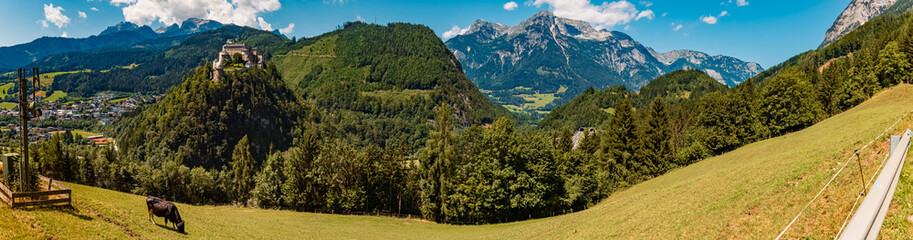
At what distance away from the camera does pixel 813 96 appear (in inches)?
2972

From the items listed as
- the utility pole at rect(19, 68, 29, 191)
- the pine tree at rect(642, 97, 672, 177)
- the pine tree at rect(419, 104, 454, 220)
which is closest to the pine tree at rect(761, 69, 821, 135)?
the pine tree at rect(642, 97, 672, 177)

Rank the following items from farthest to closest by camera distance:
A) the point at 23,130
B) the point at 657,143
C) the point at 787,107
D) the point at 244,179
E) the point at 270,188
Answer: the point at 244,179 < the point at 270,188 < the point at 657,143 < the point at 787,107 < the point at 23,130

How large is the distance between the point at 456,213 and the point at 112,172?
77359 mm

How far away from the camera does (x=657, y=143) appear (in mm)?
71688

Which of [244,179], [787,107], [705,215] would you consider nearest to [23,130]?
[705,215]

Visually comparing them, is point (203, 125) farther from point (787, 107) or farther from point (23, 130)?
point (787, 107)

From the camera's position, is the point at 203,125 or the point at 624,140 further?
the point at 203,125

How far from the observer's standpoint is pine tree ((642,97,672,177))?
230 feet

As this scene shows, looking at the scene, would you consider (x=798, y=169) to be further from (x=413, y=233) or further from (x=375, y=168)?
(x=375, y=168)

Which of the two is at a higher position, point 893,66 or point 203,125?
point 893,66

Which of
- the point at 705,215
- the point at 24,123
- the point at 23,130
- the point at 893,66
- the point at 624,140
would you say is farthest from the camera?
the point at 624,140

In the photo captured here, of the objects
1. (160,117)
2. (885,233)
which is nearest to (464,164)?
(885,233)

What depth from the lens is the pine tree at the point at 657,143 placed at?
70.2m

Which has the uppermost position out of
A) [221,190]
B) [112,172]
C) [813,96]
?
[813,96]
